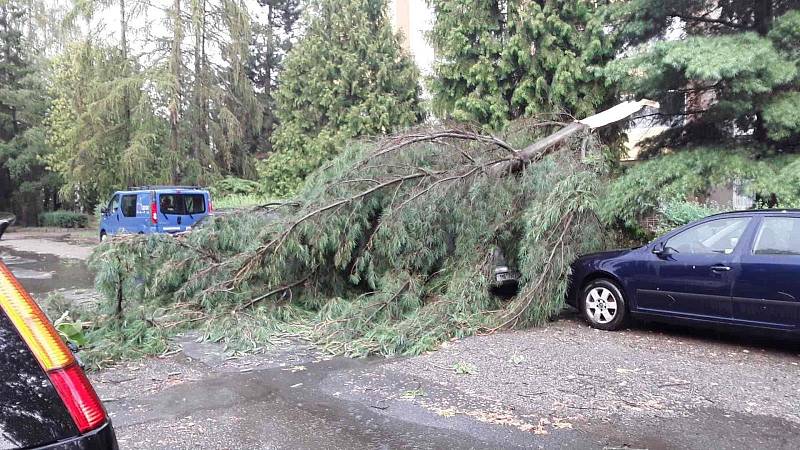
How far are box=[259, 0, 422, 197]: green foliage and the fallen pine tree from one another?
1130 cm

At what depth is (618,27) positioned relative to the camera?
11133 mm

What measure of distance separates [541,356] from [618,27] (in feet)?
25.3

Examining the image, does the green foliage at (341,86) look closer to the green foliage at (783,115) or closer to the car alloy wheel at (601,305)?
the green foliage at (783,115)

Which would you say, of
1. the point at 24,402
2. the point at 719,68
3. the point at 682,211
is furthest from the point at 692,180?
the point at 24,402

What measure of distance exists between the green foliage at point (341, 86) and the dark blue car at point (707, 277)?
13.3m

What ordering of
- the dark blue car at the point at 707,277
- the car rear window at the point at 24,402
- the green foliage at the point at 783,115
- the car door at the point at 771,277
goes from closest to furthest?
the car rear window at the point at 24,402 < the car door at the point at 771,277 < the dark blue car at the point at 707,277 < the green foliage at the point at 783,115

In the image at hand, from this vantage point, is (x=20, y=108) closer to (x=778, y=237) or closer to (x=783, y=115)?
(x=783, y=115)

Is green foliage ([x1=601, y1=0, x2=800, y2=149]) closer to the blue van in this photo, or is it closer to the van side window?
the blue van

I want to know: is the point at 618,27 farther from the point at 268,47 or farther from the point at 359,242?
the point at 268,47

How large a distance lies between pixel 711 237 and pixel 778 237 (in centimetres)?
64

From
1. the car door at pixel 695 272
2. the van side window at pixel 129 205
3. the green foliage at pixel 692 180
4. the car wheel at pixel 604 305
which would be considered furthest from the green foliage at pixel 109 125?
the car door at pixel 695 272

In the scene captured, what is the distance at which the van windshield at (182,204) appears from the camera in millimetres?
17297

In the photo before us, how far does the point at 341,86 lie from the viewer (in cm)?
1995

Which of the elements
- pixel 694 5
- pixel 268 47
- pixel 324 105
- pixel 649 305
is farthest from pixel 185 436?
pixel 268 47
